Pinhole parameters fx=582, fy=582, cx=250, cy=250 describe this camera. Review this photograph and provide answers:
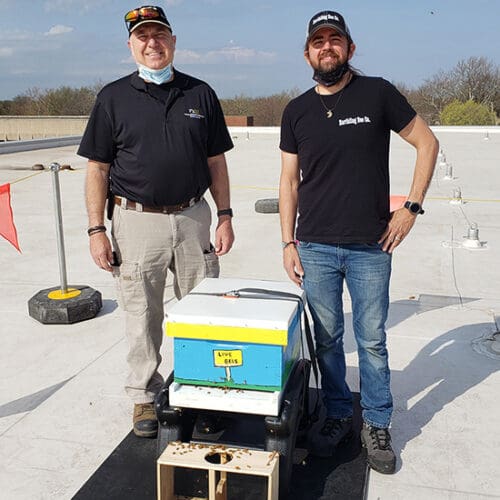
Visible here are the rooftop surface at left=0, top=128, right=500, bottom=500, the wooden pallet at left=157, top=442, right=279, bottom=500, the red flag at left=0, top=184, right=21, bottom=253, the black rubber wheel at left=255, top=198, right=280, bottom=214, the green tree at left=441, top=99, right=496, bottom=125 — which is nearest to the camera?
the wooden pallet at left=157, top=442, right=279, bottom=500

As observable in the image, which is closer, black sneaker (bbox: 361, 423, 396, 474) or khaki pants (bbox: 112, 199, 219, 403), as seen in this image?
black sneaker (bbox: 361, 423, 396, 474)

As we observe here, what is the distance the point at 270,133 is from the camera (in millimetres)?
31734

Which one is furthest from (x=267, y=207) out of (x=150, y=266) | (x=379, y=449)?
(x=379, y=449)

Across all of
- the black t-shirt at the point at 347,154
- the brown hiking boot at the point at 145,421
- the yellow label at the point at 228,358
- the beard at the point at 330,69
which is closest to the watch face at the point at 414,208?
the black t-shirt at the point at 347,154

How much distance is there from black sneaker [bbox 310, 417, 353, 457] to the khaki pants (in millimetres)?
905

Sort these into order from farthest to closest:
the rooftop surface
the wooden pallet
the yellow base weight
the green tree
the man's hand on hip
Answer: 1. the green tree
2. the yellow base weight
3. the rooftop surface
4. the man's hand on hip
5. the wooden pallet

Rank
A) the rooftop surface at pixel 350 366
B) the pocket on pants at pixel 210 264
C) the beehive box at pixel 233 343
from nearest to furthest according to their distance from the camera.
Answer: the beehive box at pixel 233 343
the rooftop surface at pixel 350 366
the pocket on pants at pixel 210 264

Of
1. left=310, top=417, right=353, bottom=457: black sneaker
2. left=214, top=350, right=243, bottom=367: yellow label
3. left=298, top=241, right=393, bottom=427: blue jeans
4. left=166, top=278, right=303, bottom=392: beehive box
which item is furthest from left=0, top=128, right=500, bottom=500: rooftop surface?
left=214, top=350, right=243, bottom=367: yellow label

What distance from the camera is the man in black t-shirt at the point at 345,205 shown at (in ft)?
8.46

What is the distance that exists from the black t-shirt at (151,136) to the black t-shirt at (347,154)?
498mm

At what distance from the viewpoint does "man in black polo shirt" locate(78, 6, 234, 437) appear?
2863mm

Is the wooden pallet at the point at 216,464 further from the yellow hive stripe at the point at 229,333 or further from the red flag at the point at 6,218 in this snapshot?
the red flag at the point at 6,218

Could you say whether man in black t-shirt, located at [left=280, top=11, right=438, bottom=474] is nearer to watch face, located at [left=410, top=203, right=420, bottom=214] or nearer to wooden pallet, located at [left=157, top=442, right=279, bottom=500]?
watch face, located at [left=410, top=203, right=420, bottom=214]

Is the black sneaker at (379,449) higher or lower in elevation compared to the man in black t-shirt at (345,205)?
lower
